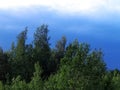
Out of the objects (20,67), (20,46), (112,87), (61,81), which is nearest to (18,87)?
(61,81)

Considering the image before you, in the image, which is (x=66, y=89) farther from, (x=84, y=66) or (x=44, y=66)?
(x=44, y=66)

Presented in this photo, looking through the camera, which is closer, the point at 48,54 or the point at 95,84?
the point at 95,84

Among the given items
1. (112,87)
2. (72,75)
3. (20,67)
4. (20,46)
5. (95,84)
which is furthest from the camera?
(20,46)

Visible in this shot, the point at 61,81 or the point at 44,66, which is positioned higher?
the point at 44,66

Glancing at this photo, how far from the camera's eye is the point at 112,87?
40.2m

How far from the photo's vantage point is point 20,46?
70250 millimetres

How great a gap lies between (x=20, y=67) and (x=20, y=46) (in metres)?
6.01

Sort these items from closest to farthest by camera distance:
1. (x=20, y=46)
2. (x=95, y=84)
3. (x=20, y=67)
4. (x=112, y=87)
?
(x=95, y=84) < (x=112, y=87) < (x=20, y=67) < (x=20, y=46)

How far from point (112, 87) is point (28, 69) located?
26052 mm

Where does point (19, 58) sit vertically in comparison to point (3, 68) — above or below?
above

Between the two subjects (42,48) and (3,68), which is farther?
(42,48)

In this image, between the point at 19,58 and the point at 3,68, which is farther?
the point at 19,58

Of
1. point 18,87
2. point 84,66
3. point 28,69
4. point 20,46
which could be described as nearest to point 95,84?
point 84,66

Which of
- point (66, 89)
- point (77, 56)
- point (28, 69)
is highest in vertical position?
point (28, 69)
